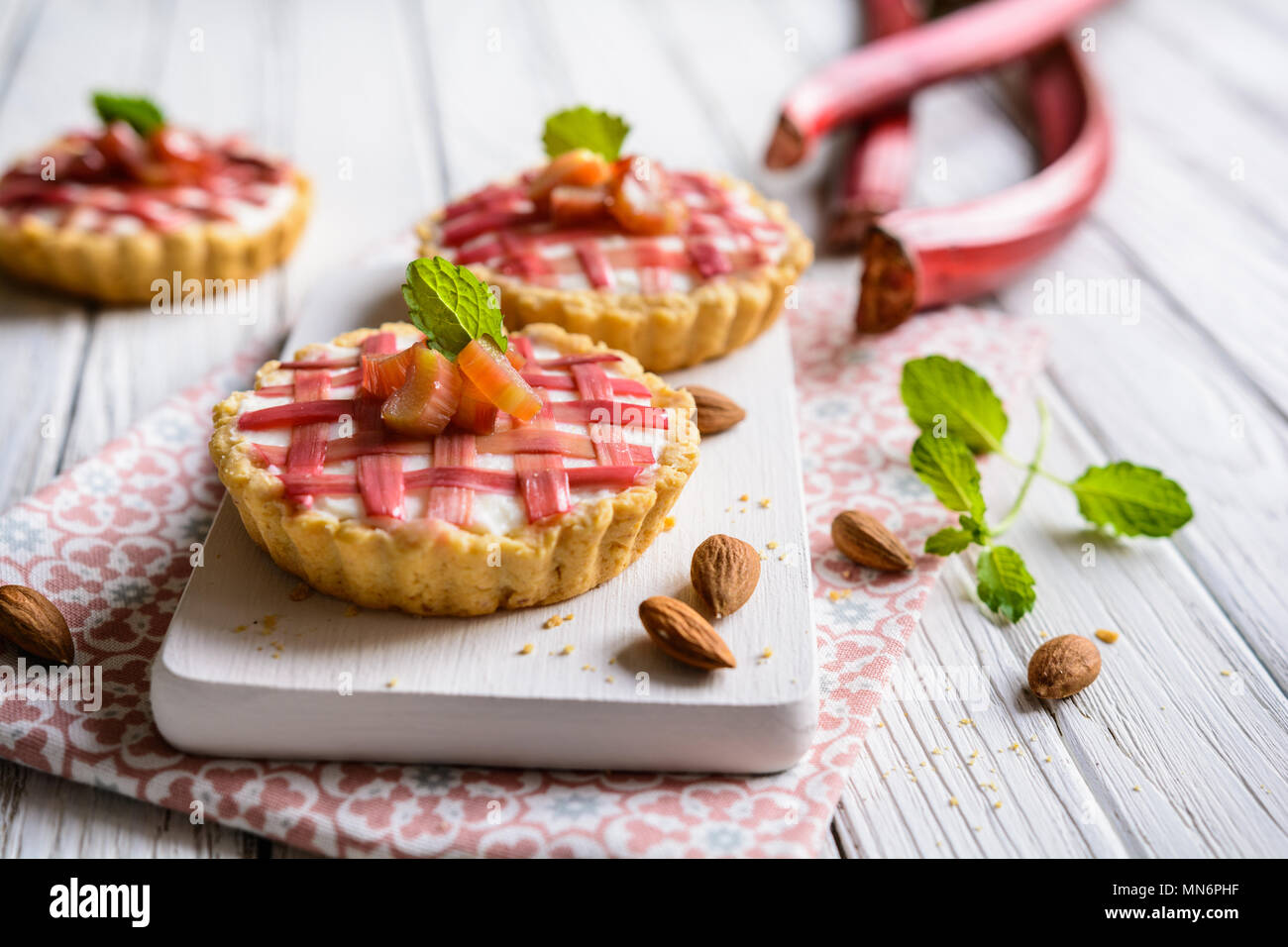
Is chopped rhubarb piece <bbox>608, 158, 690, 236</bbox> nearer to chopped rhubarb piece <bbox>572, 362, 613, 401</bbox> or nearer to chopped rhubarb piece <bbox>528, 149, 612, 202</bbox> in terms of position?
chopped rhubarb piece <bbox>528, 149, 612, 202</bbox>

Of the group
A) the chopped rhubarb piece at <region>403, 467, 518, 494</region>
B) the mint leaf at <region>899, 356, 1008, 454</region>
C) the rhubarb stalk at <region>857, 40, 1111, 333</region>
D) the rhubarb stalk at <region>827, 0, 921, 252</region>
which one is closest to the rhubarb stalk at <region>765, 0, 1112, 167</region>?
the rhubarb stalk at <region>827, 0, 921, 252</region>

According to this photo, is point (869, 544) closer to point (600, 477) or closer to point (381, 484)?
point (600, 477)

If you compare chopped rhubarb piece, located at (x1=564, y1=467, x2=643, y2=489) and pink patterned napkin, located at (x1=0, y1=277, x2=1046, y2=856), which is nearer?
pink patterned napkin, located at (x1=0, y1=277, x2=1046, y2=856)

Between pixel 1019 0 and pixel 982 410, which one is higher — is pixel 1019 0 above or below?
above

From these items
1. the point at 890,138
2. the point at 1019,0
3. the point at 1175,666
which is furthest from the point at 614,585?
the point at 1019,0

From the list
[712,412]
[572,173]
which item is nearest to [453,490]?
[712,412]

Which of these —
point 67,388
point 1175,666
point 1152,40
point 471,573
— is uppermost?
point 1152,40

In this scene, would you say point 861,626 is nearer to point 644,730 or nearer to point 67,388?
point 644,730

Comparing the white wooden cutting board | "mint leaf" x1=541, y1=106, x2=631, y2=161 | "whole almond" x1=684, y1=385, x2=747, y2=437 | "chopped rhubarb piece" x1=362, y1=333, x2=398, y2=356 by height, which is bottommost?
the white wooden cutting board
